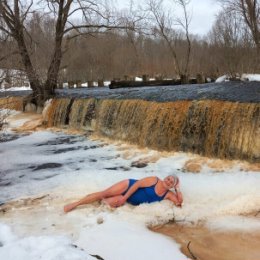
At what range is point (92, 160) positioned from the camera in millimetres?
8047

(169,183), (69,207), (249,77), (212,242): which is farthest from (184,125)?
(249,77)

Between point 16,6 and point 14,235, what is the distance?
1163 centimetres

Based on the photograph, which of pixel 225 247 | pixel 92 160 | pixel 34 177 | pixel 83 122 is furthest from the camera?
pixel 83 122

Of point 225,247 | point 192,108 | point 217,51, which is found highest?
point 217,51

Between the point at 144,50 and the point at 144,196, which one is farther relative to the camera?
the point at 144,50

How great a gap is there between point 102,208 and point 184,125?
3.82 meters

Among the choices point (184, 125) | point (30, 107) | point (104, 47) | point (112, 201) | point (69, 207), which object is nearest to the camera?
point (69, 207)

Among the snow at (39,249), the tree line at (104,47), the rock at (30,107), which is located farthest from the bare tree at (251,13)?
the snow at (39,249)

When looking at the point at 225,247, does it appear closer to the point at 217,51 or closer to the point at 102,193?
the point at 102,193

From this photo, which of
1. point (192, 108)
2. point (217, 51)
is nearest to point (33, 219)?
point (192, 108)

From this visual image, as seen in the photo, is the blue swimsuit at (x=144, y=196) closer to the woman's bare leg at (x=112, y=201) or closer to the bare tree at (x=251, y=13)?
the woman's bare leg at (x=112, y=201)

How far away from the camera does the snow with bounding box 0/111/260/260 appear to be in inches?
162

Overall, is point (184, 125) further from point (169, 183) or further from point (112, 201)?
point (112, 201)

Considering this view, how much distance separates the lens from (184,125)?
8602 millimetres
